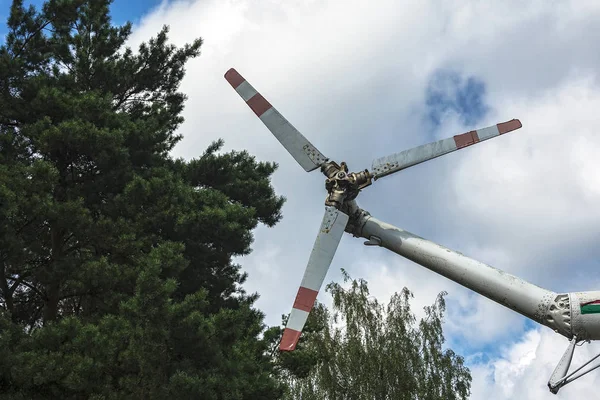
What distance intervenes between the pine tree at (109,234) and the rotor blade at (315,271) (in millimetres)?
2361

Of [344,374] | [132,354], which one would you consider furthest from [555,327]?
[344,374]

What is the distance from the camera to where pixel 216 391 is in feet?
42.8

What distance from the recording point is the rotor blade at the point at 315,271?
37.3ft

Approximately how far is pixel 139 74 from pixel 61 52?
252cm

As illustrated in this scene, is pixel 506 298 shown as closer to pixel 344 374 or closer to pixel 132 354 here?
pixel 132 354

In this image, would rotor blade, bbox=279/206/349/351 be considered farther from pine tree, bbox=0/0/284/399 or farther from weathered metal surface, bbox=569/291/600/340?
weathered metal surface, bbox=569/291/600/340

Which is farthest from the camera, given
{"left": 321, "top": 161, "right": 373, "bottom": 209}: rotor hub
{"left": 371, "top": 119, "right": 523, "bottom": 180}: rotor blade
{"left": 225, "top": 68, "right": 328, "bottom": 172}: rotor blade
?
{"left": 225, "top": 68, "right": 328, "bottom": 172}: rotor blade

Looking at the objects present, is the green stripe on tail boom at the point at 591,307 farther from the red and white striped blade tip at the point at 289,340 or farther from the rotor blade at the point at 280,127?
the rotor blade at the point at 280,127

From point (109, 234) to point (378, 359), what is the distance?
11564 millimetres

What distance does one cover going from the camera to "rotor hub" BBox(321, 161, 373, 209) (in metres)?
13.1

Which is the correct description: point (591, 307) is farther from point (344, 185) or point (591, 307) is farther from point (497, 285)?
point (344, 185)

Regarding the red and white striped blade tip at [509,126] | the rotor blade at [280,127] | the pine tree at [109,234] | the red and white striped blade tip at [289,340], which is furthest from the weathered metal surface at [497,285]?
the pine tree at [109,234]

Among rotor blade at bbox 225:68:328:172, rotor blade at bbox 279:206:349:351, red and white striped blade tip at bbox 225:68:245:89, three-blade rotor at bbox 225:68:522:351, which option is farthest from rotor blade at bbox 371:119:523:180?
red and white striped blade tip at bbox 225:68:245:89

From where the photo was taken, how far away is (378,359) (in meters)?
22.5
